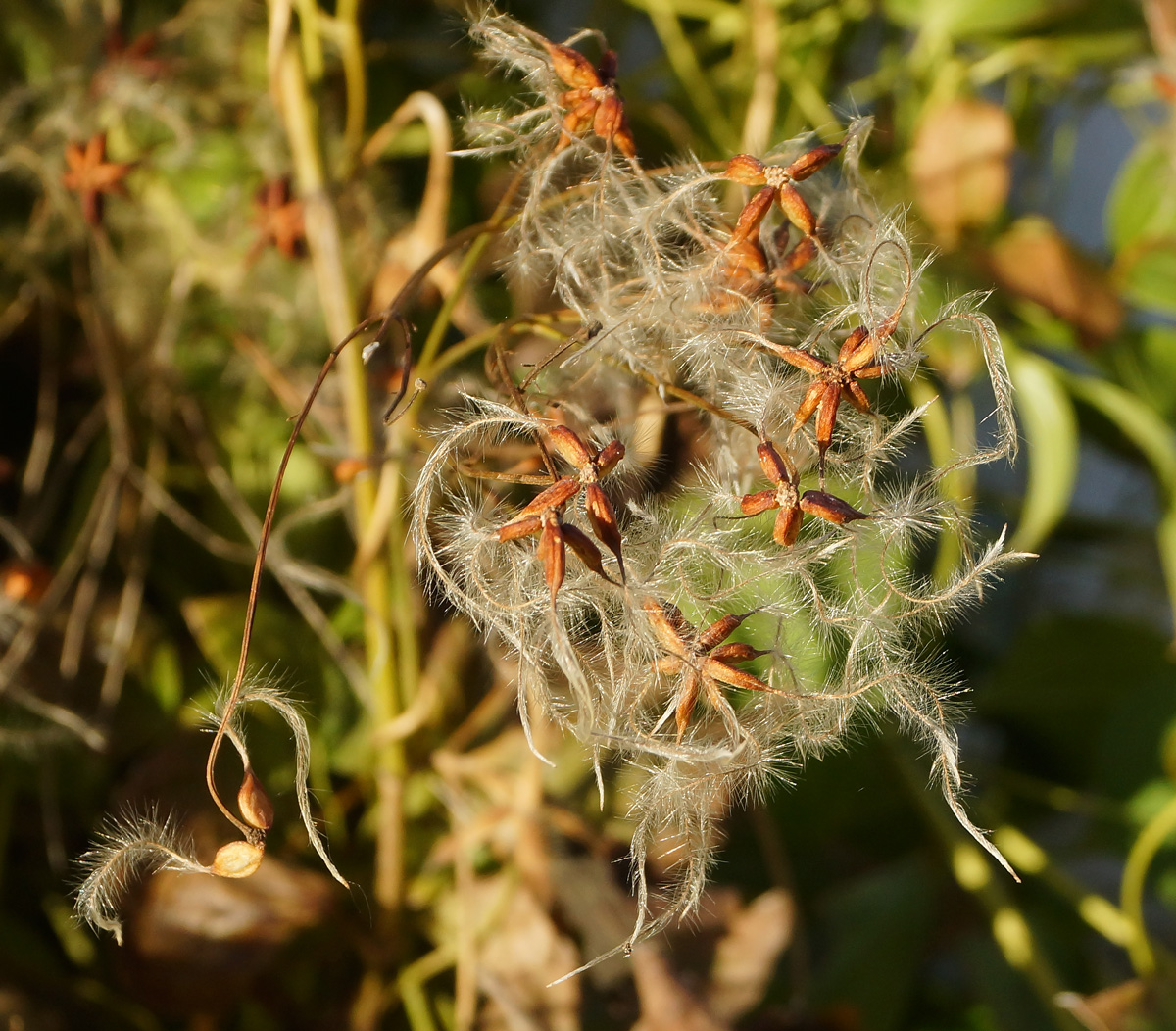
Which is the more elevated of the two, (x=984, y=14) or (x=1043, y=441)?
(x=984, y=14)

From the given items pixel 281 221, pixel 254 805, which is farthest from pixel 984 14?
pixel 254 805

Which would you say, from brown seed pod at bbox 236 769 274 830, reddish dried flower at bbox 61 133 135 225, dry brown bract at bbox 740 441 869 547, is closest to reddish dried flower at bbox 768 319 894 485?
dry brown bract at bbox 740 441 869 547

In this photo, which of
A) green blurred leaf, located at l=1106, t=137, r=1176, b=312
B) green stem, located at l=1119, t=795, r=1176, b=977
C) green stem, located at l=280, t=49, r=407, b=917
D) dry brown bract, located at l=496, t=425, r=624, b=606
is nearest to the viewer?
dry brown bract, located at l=496, t=425, r=624, b=606

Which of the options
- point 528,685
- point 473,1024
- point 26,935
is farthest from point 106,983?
point 528,685

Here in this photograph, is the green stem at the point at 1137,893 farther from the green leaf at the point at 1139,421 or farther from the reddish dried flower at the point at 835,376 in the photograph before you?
the reddish dried flower at the point at 835,376

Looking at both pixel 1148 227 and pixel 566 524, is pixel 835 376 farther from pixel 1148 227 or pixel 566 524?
pixel 1148 227

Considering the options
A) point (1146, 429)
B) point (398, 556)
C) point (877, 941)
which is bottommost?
point (877, 941)

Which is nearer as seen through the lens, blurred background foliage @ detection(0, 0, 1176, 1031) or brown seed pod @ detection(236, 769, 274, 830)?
brown seed pod @ detection(236, 769, 274, 830)

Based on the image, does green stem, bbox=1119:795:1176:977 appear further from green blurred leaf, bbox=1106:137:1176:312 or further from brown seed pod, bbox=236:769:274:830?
brown seed pod, bbox=236:769:274:830
